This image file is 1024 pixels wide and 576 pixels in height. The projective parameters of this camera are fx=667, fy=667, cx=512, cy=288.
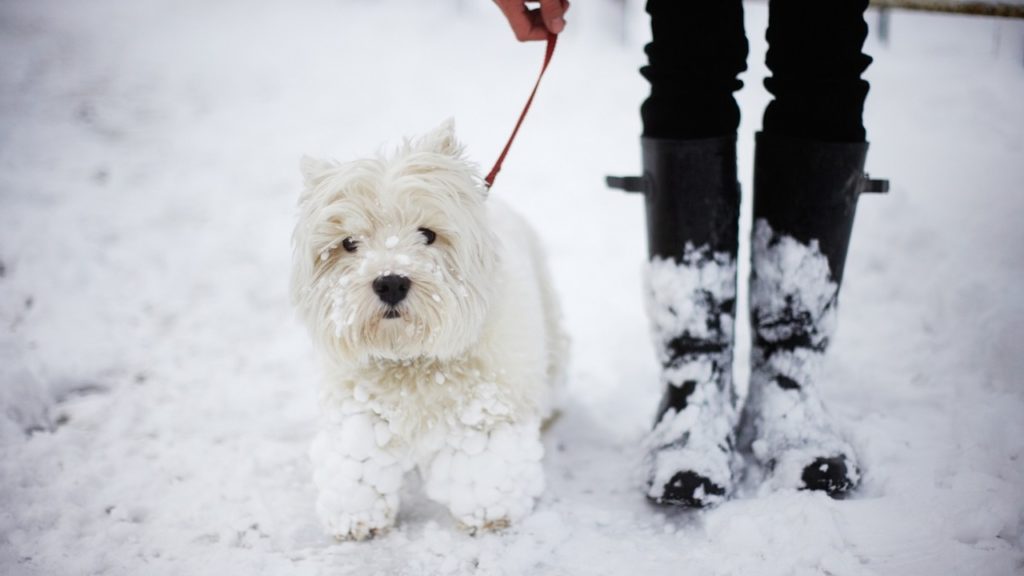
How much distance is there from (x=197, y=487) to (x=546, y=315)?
127cm

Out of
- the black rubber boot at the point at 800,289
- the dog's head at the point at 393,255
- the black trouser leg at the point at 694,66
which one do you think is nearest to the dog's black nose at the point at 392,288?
the dog's head at the point at 393,255

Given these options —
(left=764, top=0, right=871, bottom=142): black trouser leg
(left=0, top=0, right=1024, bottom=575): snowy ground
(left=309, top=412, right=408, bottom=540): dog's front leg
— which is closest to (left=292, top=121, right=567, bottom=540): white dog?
(left=309, top=412, right=408, bottom=540): dog's front leg

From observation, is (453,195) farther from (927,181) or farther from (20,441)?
(927,181)

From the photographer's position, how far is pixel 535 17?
190cm

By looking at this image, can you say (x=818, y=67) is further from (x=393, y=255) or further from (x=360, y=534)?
(x=360, y=534)

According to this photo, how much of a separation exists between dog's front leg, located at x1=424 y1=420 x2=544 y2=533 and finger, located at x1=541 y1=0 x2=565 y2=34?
3.63ft

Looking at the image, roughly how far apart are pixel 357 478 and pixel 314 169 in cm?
85

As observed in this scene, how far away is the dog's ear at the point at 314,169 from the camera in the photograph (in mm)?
1779

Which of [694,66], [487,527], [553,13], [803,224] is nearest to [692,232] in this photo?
[803,224]

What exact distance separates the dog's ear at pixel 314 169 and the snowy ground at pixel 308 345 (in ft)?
3.21

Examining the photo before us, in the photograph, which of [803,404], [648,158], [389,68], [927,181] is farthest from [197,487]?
[389,68]

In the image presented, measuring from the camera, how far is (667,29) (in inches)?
72.0

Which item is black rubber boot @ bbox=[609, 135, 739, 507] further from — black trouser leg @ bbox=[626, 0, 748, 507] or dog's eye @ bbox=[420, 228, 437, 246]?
dog's eye @ bbox=[420, 228, 437, 246]

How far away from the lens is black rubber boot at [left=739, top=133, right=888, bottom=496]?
185cm
